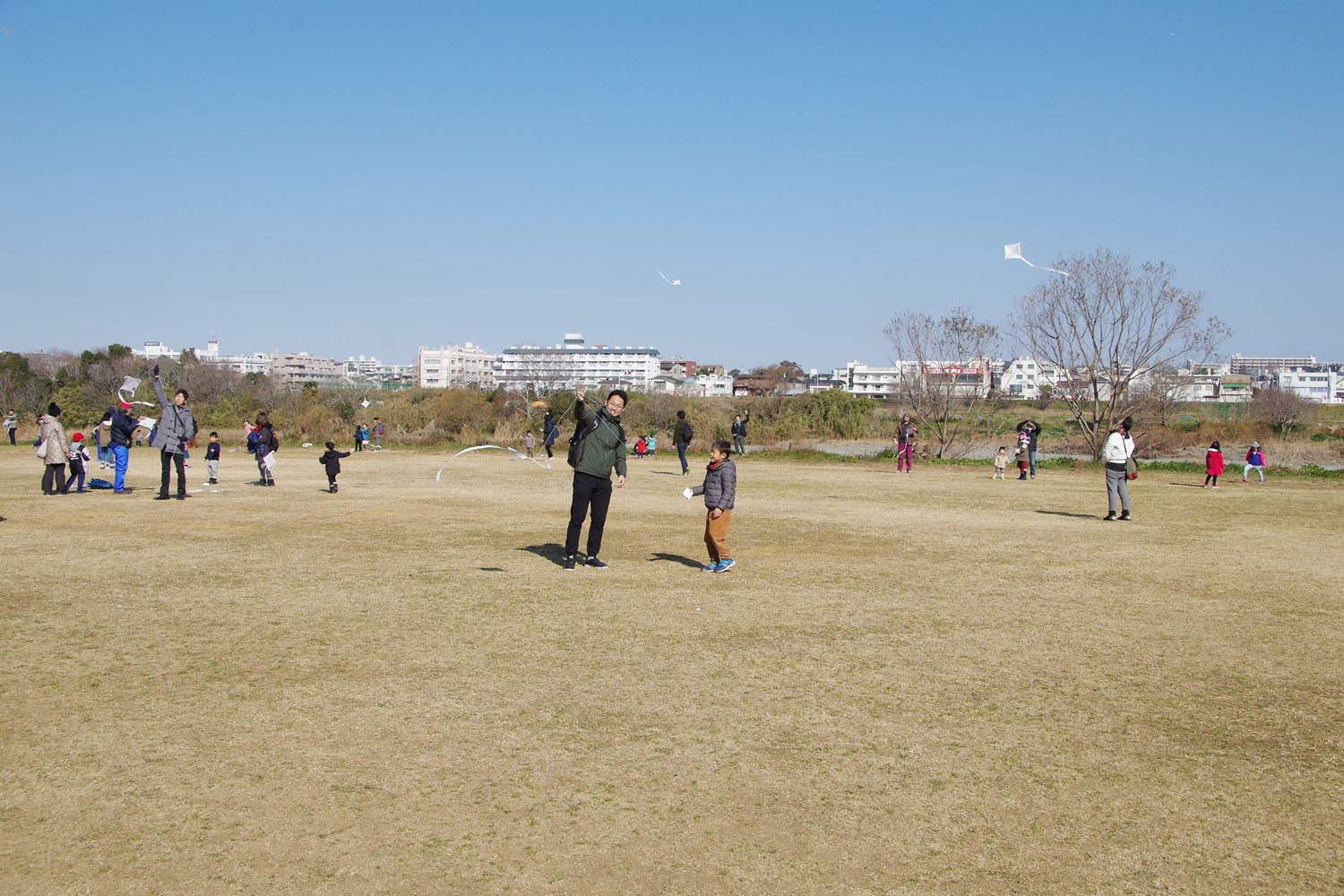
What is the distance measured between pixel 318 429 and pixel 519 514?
31.6 m

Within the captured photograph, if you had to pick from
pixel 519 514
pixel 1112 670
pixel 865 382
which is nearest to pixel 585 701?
pixel 1112 670

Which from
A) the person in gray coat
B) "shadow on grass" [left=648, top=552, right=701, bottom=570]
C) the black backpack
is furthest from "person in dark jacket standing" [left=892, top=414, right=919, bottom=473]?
the black backpack

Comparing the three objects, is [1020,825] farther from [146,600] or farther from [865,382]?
[865,382]

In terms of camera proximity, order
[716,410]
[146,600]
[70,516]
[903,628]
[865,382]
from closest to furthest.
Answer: [903,628], [146,600], [70,516], [716,410], [865,382]

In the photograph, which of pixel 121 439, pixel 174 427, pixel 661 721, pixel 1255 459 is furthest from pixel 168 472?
pixel 1255 459

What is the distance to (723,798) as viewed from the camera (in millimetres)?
4492

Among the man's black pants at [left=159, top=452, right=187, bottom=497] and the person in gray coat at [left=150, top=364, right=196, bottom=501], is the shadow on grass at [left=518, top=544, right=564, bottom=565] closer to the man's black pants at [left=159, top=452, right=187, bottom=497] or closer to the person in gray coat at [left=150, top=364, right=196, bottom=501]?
the person in gray coat at [left=150, top=364, right=196, bottom=501]

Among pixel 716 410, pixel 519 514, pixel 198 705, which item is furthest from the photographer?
pixel 716 410

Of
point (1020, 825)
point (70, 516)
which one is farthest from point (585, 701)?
point (70, 516)

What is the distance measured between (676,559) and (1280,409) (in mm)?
66668

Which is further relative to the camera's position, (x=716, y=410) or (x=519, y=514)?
(x=716, y=410)

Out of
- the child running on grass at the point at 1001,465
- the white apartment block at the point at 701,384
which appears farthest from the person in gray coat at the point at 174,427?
the white apartment block at the point at 701,384

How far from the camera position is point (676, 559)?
37.7 ft

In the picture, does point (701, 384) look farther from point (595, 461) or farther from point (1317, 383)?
point (595, 461)
